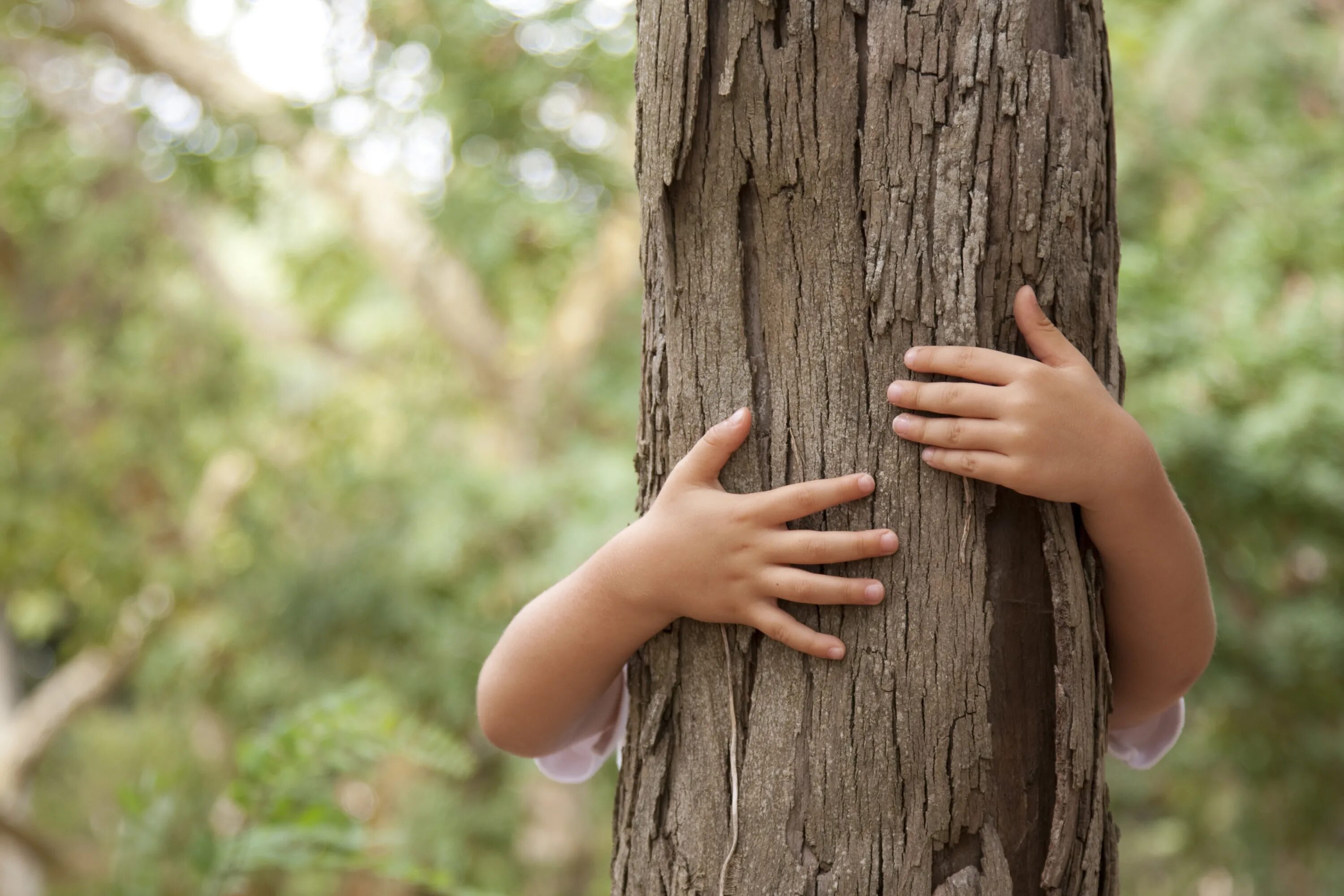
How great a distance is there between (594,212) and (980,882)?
419 cm

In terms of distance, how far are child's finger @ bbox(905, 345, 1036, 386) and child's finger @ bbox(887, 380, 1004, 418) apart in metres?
0.01

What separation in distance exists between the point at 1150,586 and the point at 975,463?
295 millimetres

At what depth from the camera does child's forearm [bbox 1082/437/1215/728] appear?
106 cm

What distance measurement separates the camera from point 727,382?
3.70 feet

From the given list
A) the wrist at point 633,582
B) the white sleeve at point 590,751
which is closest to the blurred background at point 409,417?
the white sleeve at point 590,751

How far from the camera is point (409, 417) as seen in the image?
626 cm

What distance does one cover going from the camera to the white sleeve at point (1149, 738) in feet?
4.69

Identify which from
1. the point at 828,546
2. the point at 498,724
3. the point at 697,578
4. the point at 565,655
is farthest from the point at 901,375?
the point at 498,724

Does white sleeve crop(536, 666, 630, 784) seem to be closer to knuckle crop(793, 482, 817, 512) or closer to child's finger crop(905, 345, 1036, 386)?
knuckle crop(793, 482, 817, 512)

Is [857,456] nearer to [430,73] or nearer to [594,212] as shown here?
[594,212]

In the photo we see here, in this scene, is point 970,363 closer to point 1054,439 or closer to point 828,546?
point 1054,439

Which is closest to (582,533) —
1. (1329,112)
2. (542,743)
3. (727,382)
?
(542,743)

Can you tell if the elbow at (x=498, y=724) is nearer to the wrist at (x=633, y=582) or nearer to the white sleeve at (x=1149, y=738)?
the wrist at (x=633, y=582)

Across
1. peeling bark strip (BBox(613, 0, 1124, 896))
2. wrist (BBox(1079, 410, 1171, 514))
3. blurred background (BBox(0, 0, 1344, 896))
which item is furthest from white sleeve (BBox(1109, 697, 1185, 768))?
blurred background (BBox(0, 0, 1344, 896))
